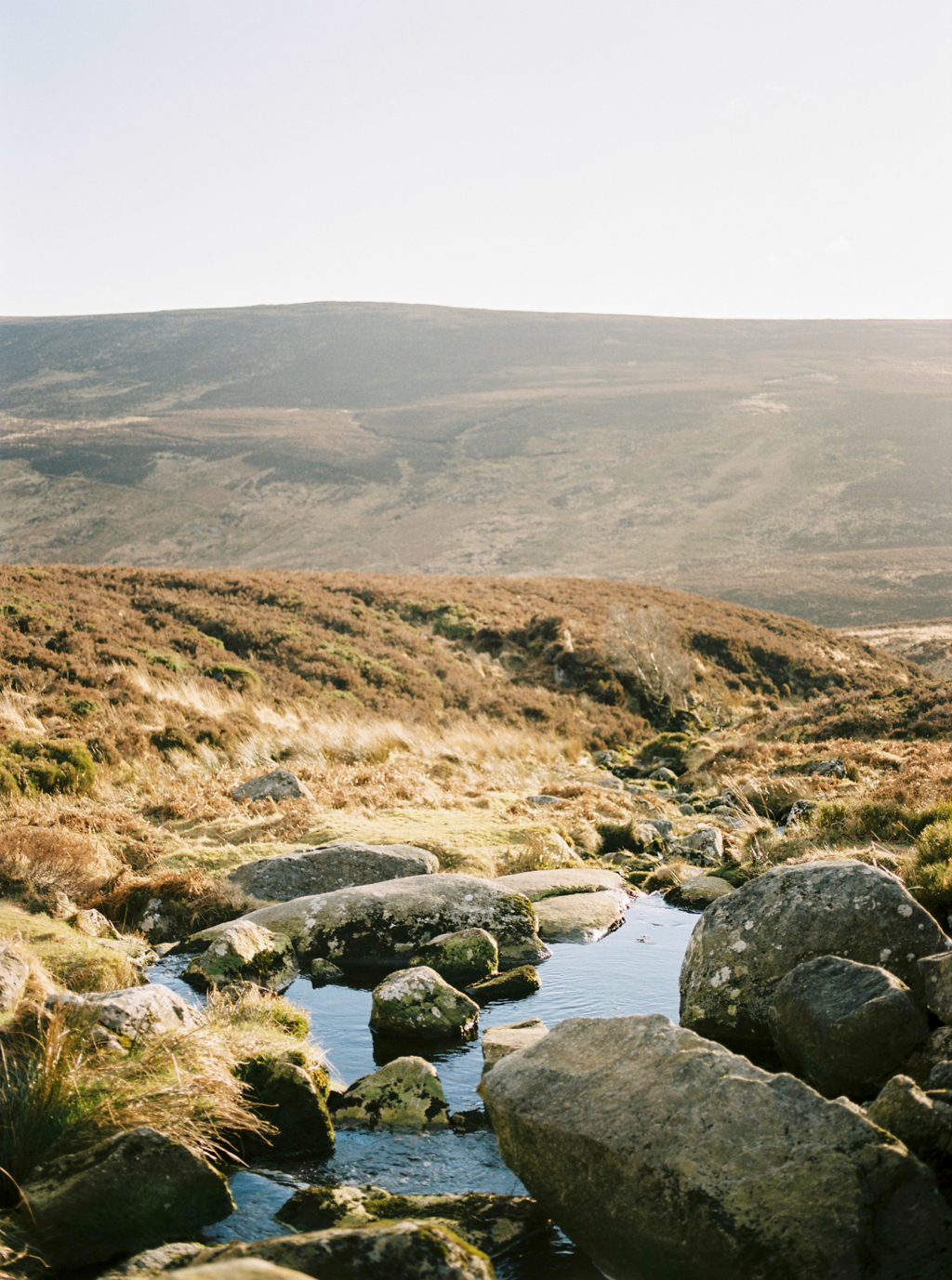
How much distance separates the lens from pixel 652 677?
32688mm

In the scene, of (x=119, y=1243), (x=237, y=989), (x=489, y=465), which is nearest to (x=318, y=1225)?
(x=119, y=1243)

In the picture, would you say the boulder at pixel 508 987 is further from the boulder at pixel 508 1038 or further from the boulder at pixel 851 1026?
the boulder at pixel 851 1026

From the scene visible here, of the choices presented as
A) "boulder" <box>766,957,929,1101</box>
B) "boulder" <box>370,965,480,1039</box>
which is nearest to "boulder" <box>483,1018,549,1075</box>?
"boulder" <box>370,965,480,1039</box>

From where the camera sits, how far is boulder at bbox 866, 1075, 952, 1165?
5648 mm

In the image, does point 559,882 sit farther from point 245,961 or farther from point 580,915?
point 245,961

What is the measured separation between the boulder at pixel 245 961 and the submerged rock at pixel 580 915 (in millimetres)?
3364

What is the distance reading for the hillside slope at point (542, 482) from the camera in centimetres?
9794

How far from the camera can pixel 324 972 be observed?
11.1 metres

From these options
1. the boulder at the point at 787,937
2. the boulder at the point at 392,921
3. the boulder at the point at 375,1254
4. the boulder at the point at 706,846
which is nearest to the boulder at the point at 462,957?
the boulder at the point at 392,921

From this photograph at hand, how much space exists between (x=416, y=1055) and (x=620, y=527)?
103 meters

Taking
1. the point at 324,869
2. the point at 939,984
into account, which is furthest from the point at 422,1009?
the point at 939,984

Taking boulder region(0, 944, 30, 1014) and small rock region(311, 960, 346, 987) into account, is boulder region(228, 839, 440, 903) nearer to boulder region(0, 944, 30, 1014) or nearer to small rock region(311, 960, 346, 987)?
small rock region(311, 960, 346, 987)

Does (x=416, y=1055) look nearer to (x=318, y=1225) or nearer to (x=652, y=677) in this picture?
(x=318, y=1225)

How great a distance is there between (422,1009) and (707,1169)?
4.21 metres
